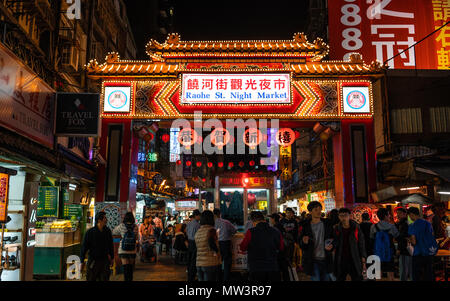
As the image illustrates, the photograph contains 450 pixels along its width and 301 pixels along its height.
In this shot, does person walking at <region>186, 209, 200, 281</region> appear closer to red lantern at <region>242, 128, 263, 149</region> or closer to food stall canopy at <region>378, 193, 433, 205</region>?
red lantern at <region>242, 128, 263, 149</region>

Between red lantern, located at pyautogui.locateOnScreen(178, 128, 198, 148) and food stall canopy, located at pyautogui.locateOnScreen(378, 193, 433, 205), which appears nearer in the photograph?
food stall canopy, located at pyautogui.locateOnScreen(378, 193, 433, 205)

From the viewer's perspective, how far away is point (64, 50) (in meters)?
18.0

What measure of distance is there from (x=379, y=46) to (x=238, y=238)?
60.6ft

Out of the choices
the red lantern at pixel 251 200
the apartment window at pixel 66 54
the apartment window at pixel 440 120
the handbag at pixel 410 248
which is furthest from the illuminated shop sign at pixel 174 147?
the handbag at pixel 410 248

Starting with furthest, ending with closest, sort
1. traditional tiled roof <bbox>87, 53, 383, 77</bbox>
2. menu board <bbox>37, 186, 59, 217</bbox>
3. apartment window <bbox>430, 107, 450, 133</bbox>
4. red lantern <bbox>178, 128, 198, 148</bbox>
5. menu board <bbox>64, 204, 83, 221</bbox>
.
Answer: apartment window <bbox>430, 107, 450, 133</bbox> < menu board <bbox>64, 204, 83, 221</bbox> < red lantern <bbox>178, 128, 198, 148</bbox> < traditional tiled roof <bbox>87, 53, 383, 77</bbox> < menu board <bbox>37, 186, 59, 217</bbox>

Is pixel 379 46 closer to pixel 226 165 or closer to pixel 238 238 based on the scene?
pixel 226 165

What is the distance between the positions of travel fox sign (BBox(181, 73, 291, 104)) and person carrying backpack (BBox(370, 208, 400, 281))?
20.4 feet

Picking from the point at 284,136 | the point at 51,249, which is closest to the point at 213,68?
the point at 284,136

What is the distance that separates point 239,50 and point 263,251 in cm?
1012

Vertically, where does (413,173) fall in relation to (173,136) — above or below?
below

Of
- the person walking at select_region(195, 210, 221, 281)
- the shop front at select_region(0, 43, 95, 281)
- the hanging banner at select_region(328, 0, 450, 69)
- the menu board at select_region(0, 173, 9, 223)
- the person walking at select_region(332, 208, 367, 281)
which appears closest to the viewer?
the person walking at select_region(332, 208, 367, 281)

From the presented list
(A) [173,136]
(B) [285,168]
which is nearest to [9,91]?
(B) [285,168]

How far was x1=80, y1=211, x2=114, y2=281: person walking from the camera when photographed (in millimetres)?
7930

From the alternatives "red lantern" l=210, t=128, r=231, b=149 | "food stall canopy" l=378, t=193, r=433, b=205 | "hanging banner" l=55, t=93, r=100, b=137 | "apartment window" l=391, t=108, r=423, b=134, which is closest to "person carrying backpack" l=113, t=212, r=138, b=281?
"hanging banner" l=55, t=93, r=100, b=137
